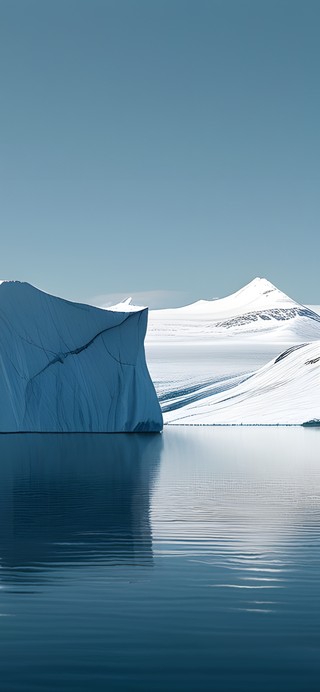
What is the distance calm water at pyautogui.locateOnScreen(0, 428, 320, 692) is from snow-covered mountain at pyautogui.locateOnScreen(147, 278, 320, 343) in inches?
4163

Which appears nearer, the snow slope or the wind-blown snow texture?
the snow slope

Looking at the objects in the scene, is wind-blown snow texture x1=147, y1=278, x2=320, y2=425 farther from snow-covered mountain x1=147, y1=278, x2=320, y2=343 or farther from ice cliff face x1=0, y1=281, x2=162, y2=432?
ice cliff face x1=0, y1=281, x2=162, y2=432

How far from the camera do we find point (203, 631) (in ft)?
22.4

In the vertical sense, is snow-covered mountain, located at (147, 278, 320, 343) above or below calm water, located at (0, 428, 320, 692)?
above

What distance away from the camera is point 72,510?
14.9m

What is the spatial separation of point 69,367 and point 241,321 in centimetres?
11011

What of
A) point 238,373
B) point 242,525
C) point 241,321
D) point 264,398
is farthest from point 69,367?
point 241,321

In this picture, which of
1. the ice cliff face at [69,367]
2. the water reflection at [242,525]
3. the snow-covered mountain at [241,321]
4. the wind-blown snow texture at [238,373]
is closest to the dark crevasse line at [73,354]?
the ice cliff face at [69,367]

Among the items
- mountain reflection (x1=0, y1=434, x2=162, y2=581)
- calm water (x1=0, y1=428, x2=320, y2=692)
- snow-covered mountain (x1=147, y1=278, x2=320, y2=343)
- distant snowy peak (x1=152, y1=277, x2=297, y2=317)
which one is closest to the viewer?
calm water (x1=0, y1=428, x2=320, y2=692)

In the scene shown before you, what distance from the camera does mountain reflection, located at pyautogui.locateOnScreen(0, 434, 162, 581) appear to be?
33.3 feet

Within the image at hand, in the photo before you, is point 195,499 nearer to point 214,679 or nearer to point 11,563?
point 11,563

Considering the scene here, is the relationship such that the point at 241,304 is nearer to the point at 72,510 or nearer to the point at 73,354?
the point at 73,354

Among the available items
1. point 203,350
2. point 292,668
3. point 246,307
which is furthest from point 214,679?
point 246,307

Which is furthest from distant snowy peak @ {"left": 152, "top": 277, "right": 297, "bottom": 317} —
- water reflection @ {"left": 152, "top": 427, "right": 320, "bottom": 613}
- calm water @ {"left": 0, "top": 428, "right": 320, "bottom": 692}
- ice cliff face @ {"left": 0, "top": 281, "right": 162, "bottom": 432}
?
calm water @ {"left": 0, "top": 428, "right": 320, "bottom": 692}
